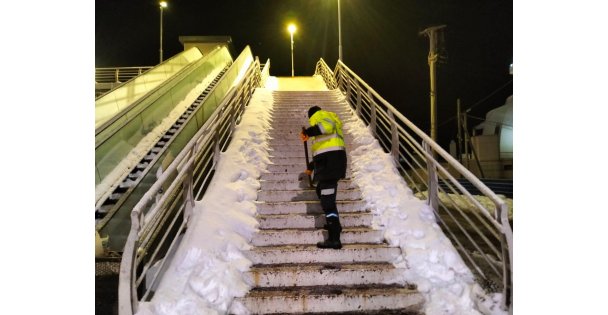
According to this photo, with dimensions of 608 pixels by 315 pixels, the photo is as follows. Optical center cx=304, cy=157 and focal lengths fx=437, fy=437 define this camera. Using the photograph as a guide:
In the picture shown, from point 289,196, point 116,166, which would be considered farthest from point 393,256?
point 116,166

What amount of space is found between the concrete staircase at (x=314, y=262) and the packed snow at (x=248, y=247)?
0.42 ft

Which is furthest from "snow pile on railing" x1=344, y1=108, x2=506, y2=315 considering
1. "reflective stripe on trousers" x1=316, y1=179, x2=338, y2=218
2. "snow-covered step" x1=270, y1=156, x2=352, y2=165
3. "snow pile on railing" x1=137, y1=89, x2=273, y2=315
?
"snow pile on railing" x1=137, y1=89, x2=273, y2=315

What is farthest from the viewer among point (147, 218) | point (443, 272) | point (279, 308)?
point (443, 272)

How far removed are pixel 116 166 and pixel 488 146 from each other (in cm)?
2558

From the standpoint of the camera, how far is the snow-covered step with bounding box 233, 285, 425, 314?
3904 mm

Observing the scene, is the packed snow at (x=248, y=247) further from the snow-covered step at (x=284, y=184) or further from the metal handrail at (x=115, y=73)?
the metal handrail at (x=115, y=73)

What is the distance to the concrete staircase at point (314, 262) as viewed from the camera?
396 centimetres

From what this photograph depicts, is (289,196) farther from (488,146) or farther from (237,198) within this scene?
(488,146)

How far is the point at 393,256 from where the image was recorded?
4.62 meters

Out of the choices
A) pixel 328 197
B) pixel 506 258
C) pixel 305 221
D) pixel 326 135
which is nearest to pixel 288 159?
pixel 305 221

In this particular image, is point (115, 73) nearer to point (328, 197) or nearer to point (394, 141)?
point (394, 141)

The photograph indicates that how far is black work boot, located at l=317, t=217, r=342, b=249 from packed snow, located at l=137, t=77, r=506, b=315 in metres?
0.61

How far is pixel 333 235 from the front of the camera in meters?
4.73

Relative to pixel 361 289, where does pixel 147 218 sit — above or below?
above
